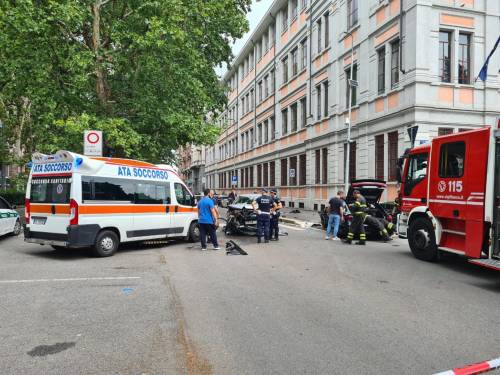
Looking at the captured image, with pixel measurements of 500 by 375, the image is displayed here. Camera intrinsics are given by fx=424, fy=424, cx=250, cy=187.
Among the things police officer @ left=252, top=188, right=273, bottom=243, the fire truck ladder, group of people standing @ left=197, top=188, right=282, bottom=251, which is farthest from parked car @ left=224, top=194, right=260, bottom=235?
the fire truck ladder

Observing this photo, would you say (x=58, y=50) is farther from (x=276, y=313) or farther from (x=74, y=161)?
(x=276, y=313)

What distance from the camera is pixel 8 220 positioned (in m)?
13.6

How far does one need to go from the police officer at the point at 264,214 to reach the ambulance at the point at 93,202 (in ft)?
9.74

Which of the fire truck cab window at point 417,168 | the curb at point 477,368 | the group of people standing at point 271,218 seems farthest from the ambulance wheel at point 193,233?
the curb at point 477,368

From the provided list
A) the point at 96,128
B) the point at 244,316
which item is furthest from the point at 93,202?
the point at 96,128

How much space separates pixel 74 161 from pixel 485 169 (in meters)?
8.50

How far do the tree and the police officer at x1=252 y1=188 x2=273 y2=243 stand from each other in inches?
217

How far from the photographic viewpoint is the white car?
13.1 m

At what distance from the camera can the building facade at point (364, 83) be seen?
1888 cm

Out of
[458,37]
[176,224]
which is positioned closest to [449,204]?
[176,224]

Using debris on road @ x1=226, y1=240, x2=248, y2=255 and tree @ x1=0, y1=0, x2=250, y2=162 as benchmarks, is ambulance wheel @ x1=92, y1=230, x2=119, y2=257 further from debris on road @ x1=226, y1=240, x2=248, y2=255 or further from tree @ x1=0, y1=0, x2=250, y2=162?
tree @ x1=0, y1=0, x2=250, y2=162

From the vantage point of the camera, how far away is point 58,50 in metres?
A: 17.2

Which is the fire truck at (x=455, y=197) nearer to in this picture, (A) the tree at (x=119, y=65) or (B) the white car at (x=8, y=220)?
(A) the tree at (x=119, y=65)

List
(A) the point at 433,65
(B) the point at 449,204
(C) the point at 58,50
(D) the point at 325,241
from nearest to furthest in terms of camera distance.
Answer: (B) the point at 449,204
(D) the point at 325,241
(C) the point at 58,50
(A) the point at 433,65
